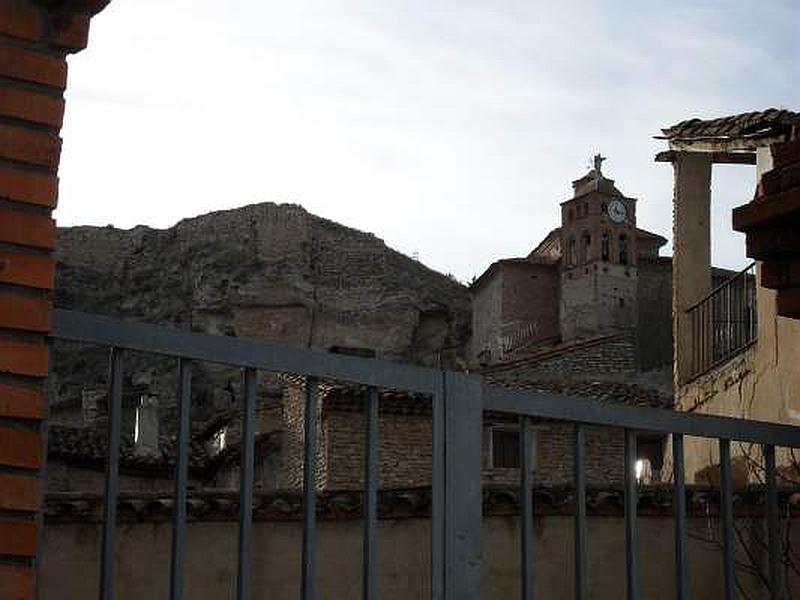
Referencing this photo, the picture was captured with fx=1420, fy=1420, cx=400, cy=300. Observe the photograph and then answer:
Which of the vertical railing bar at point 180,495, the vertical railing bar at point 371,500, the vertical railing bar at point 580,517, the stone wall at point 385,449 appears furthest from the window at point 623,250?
the vertical railing bar at point 180,495

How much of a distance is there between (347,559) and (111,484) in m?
9.05

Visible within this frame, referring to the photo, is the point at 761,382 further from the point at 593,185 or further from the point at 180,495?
the point at 593,185

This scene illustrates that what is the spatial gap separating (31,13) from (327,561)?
9350mm

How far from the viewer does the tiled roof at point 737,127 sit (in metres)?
12.1

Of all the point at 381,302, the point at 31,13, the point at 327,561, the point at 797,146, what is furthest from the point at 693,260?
the point at 381,302

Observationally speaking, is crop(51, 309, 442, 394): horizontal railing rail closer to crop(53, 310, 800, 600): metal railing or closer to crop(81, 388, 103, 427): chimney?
crop(53, 310, 800, 600): metal railing

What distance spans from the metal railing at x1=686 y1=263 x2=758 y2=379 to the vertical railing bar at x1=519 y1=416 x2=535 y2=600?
357 inches

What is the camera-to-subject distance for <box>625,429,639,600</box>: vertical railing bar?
346cm

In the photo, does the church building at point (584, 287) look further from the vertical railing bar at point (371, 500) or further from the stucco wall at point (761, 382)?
the vertical railing bar at point (371, 500)

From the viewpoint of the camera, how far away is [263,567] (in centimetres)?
1175

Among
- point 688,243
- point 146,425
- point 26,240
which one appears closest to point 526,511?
point 26,240

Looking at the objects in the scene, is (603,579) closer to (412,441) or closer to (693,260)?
(693,260)

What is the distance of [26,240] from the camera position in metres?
2.74

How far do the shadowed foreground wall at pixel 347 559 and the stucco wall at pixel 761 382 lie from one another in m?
1.13
